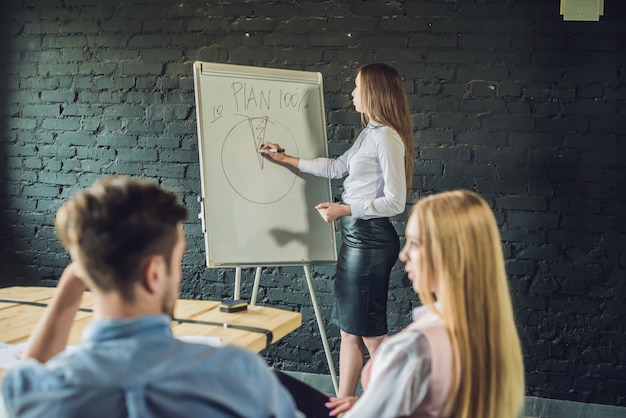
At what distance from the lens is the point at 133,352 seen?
970 millimetres

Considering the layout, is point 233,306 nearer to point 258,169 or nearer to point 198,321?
point 198,321

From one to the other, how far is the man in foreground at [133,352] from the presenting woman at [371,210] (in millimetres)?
1780

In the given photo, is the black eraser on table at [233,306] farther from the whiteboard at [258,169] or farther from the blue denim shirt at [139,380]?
the blue denim shirt at [139,380]

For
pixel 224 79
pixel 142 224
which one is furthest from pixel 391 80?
pixel 142 224

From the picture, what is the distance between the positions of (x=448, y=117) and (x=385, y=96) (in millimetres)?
496

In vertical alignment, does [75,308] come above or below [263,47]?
below

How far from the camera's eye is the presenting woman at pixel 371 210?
9.25 feet

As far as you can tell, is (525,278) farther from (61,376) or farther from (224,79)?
(61,376)

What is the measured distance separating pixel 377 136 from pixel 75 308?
66.3 inches

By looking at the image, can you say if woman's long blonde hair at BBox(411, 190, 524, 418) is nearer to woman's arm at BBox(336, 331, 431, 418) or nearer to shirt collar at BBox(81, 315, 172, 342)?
woman's arm at BBox(336, 331, 431, 418)

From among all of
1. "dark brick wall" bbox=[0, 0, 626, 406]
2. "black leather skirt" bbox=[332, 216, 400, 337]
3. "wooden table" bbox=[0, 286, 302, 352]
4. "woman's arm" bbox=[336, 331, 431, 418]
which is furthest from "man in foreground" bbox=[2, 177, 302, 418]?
"dark brick wall" bbox=[0, 0, 626, 406]

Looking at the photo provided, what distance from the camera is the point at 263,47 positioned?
3402mm

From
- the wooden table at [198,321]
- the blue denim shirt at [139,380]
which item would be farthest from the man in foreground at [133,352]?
the wooden table at [198,321]

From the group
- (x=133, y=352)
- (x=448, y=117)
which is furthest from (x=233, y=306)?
(x=448, y=117)
